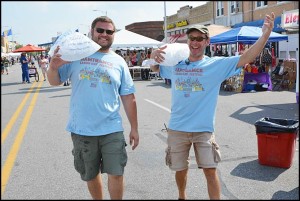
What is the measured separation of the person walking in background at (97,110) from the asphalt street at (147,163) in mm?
600

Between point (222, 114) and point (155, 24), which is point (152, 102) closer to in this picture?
point (222, 114)

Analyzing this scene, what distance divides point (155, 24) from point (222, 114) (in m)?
54.6

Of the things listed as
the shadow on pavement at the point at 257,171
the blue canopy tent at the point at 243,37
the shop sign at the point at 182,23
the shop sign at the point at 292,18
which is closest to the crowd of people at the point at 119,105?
the shop sign at the point at 292,18

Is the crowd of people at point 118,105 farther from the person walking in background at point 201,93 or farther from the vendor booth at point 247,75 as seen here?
the vendor booth at point 247,75

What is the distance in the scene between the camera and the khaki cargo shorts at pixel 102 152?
113 inches

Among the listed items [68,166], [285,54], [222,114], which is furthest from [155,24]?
[68,166]

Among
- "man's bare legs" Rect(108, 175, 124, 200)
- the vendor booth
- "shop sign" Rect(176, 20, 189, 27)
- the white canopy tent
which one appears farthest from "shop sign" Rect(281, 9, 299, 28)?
"shop sign" Rect(176, 20, 189, 27)

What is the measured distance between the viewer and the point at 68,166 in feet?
16.2

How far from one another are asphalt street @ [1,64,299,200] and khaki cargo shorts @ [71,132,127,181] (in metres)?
0.55

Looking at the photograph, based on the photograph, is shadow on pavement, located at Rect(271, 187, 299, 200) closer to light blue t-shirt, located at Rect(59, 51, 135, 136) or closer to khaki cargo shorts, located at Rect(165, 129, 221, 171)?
khaki cargo shorts, located at Rect(165, 129, 221, 171)

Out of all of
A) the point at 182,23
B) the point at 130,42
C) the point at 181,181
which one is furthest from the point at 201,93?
the point at 182,23

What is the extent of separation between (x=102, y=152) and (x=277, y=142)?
104 inches

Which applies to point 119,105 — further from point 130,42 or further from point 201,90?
point 130,42

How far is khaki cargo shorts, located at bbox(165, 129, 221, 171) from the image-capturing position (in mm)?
3111
